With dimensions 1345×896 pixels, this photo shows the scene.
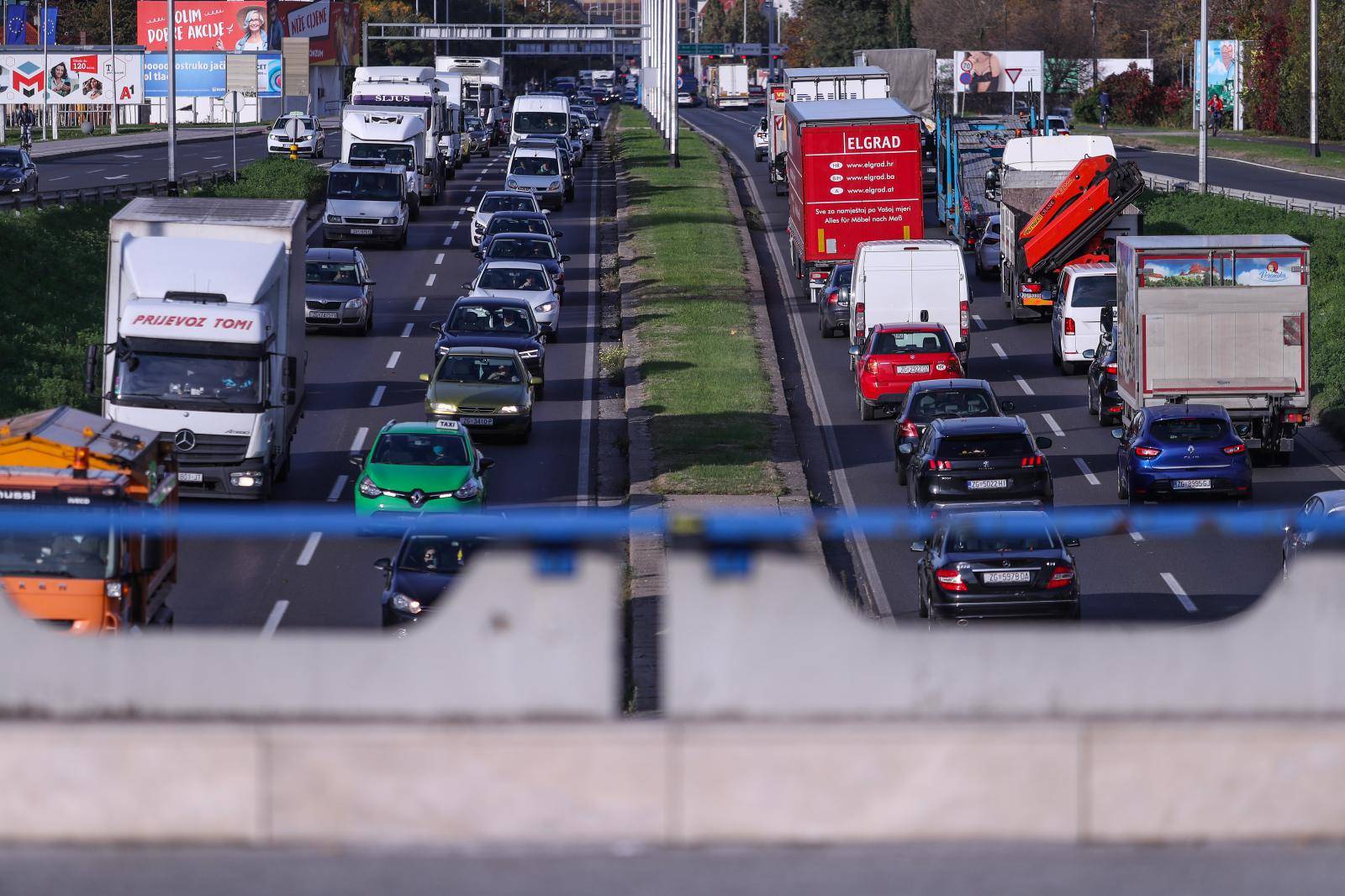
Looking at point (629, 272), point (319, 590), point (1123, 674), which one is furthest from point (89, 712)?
point (629, 272)

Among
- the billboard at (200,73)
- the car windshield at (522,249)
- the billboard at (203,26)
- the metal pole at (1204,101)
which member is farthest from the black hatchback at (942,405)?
the billboard at (203,26)

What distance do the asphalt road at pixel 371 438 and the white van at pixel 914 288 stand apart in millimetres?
5778

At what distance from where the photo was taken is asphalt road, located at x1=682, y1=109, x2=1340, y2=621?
20656 millimetres

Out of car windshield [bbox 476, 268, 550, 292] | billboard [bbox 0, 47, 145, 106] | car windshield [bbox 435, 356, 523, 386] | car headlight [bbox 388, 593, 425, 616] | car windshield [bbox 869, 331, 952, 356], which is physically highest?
billboard [bbox 0, 47, 145, 106]

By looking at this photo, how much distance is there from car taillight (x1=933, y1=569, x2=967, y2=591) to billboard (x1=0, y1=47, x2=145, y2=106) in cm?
7556

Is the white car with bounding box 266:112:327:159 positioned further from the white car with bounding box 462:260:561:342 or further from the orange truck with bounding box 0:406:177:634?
the orange truck with bounding box 0:406:177:634

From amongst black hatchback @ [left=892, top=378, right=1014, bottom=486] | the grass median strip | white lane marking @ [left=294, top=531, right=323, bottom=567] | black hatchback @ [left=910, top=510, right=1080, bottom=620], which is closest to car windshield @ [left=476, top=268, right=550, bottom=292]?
the grass median strip

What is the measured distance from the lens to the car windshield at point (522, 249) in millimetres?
42531

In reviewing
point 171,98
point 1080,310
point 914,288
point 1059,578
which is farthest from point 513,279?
point 1059,578

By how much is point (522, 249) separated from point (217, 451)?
20209 millimetres

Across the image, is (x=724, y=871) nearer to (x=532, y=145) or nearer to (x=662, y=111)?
(x=532, y=145)

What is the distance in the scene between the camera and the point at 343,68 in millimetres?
135375

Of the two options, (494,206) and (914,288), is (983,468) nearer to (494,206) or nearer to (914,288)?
(914,288)

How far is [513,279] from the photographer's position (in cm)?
3862
